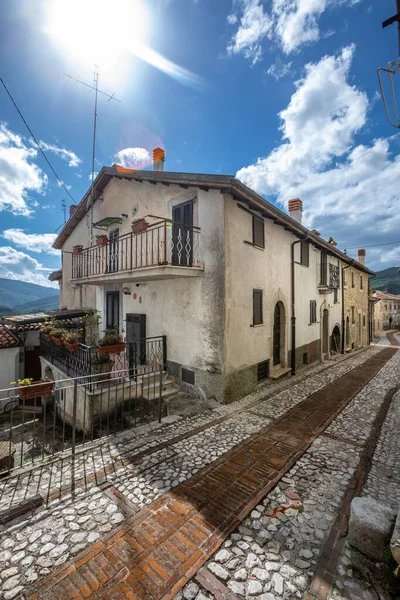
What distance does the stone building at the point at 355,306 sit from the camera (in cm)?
1953

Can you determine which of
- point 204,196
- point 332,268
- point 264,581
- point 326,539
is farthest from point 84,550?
point 332,268

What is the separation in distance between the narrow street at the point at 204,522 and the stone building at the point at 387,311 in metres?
45.4

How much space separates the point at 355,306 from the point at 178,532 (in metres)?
22.8

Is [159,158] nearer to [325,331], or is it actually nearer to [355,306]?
[325,331]

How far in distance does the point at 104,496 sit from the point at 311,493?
3.07m

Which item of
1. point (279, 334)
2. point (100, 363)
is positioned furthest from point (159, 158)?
point (279, 334)

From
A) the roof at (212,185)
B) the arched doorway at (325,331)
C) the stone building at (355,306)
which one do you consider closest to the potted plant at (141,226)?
the roof at (212,185)

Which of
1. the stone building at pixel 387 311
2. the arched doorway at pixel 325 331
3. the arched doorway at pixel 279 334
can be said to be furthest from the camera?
the stone building at pixel 387 311

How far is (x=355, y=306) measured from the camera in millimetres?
21641

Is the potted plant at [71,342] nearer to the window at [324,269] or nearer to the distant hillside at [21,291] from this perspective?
the window at [324,269]

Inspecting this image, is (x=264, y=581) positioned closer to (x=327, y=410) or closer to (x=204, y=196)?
(x=327, y=410)

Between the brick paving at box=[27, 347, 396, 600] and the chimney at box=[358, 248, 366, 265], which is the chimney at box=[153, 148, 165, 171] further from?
the chimney at box=[358, 248, 366, 265]

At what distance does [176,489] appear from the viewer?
155 inches

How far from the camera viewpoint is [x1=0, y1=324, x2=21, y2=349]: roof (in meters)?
11.6
